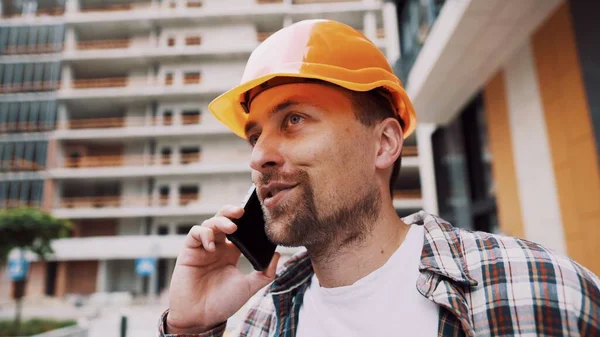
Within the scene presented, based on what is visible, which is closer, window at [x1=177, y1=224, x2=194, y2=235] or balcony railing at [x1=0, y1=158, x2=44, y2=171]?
window at [x1=177, y1=224, x2=194, y2=235]

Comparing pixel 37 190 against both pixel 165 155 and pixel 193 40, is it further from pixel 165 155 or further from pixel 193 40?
pixel 193 40

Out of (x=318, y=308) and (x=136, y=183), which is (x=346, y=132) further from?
(x=136, y=183)

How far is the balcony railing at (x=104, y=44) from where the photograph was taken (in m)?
29.2

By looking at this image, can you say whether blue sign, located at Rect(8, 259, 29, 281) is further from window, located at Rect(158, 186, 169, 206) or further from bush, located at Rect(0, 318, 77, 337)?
window, located at Rect(158, 186, 169, 206)

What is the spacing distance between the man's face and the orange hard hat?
0.07 meters

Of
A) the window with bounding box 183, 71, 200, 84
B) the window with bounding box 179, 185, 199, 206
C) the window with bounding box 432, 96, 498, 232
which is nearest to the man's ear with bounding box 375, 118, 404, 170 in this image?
the window with bounding box 432, 96, 498, 232

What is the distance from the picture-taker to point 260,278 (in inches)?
60.0

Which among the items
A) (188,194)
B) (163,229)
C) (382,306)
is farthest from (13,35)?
(382,306)

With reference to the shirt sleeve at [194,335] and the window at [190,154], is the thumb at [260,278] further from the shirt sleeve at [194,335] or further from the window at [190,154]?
the window at [190,154]

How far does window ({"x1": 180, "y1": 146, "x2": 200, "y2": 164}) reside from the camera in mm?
27023

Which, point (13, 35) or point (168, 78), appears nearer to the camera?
point (168, 78)

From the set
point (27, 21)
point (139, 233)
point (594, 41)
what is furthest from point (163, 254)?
point (594, 41)

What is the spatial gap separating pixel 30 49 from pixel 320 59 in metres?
35.4

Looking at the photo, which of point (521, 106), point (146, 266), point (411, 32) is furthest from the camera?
point (146, 266)
